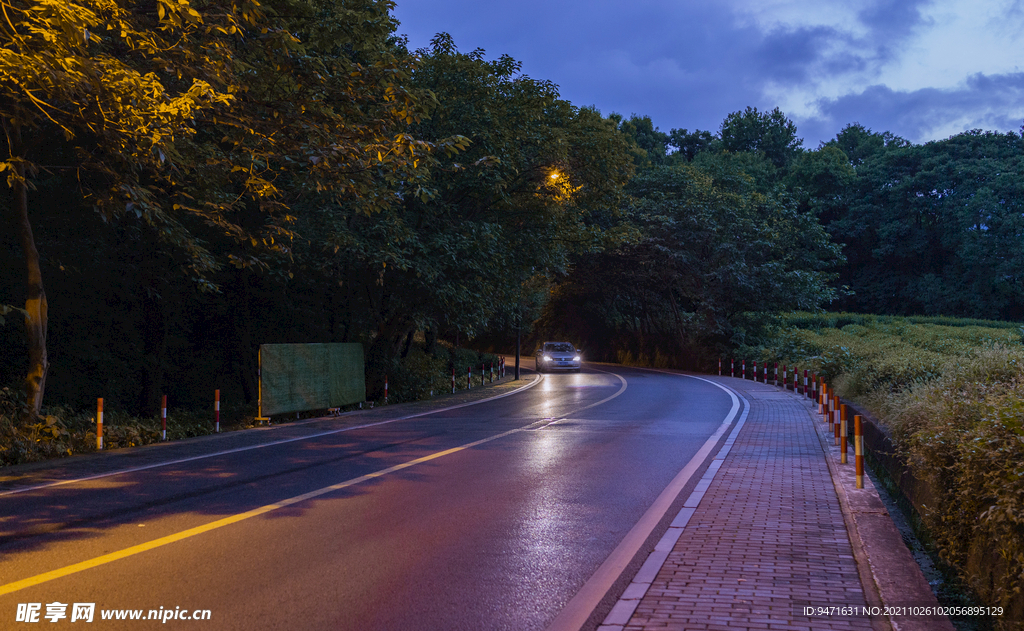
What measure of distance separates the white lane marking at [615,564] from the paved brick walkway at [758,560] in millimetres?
274

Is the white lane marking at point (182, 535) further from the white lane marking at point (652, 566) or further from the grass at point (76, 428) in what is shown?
the grass at point (76, 428)

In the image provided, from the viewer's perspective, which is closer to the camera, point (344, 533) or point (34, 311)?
point (344, 533)

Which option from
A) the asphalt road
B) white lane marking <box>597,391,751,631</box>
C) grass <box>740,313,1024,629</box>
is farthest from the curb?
the asphalt road

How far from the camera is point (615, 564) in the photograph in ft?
19.7

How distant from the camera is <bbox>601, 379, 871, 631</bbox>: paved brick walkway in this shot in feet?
15.8

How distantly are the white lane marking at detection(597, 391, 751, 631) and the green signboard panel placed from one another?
1006 cm

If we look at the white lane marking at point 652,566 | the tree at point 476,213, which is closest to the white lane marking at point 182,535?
the white lane marking at point 652,566

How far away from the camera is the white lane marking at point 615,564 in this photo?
4.88 metres

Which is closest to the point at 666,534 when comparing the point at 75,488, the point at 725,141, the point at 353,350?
the point at 75,488

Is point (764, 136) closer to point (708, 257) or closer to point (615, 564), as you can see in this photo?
point (708, 257)

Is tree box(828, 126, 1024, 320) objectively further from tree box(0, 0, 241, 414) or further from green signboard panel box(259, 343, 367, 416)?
tree box(0, 0, 241, 414)

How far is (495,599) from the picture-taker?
518cm

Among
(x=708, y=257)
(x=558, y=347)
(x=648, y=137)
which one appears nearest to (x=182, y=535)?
(x=558, y=347)

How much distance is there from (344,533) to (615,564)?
2337 millimetres
